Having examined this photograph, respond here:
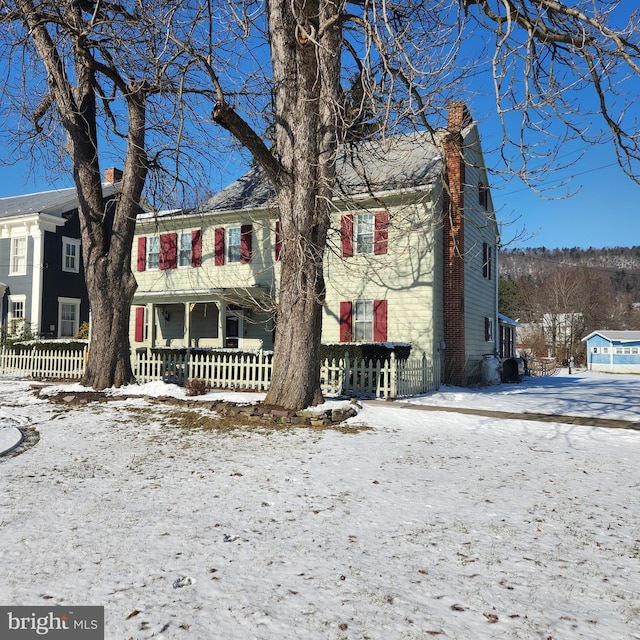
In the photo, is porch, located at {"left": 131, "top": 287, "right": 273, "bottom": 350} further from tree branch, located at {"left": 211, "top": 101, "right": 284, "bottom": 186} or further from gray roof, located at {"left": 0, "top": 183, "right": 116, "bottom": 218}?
tree branch, located at {"left": 211, "top": 101, "right": 284, "bottom": 186}

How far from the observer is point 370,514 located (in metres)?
4.41

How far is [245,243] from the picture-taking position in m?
19.2

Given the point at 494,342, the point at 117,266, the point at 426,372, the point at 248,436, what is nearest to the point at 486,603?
the point at 248,436

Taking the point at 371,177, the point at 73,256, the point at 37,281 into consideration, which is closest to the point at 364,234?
the point at 371,177

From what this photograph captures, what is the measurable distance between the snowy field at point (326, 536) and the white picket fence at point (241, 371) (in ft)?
15.8

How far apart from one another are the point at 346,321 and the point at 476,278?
5531 mm

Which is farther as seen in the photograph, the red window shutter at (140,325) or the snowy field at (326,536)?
the red window shutter at (140,325)

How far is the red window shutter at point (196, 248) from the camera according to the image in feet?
66.2

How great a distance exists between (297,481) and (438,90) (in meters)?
6.87

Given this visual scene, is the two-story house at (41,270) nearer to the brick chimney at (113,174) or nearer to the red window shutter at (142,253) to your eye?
the brick chimney at (113,174)

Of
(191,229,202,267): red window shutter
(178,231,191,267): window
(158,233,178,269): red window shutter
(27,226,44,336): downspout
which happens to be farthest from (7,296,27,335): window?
(191,229,202,267): red window shutter

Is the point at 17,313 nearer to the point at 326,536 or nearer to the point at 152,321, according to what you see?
the point at 152,321

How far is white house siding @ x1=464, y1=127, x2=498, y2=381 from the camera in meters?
18.0

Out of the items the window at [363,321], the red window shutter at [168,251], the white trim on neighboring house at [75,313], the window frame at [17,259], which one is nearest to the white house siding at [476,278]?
the window at [363,321]
